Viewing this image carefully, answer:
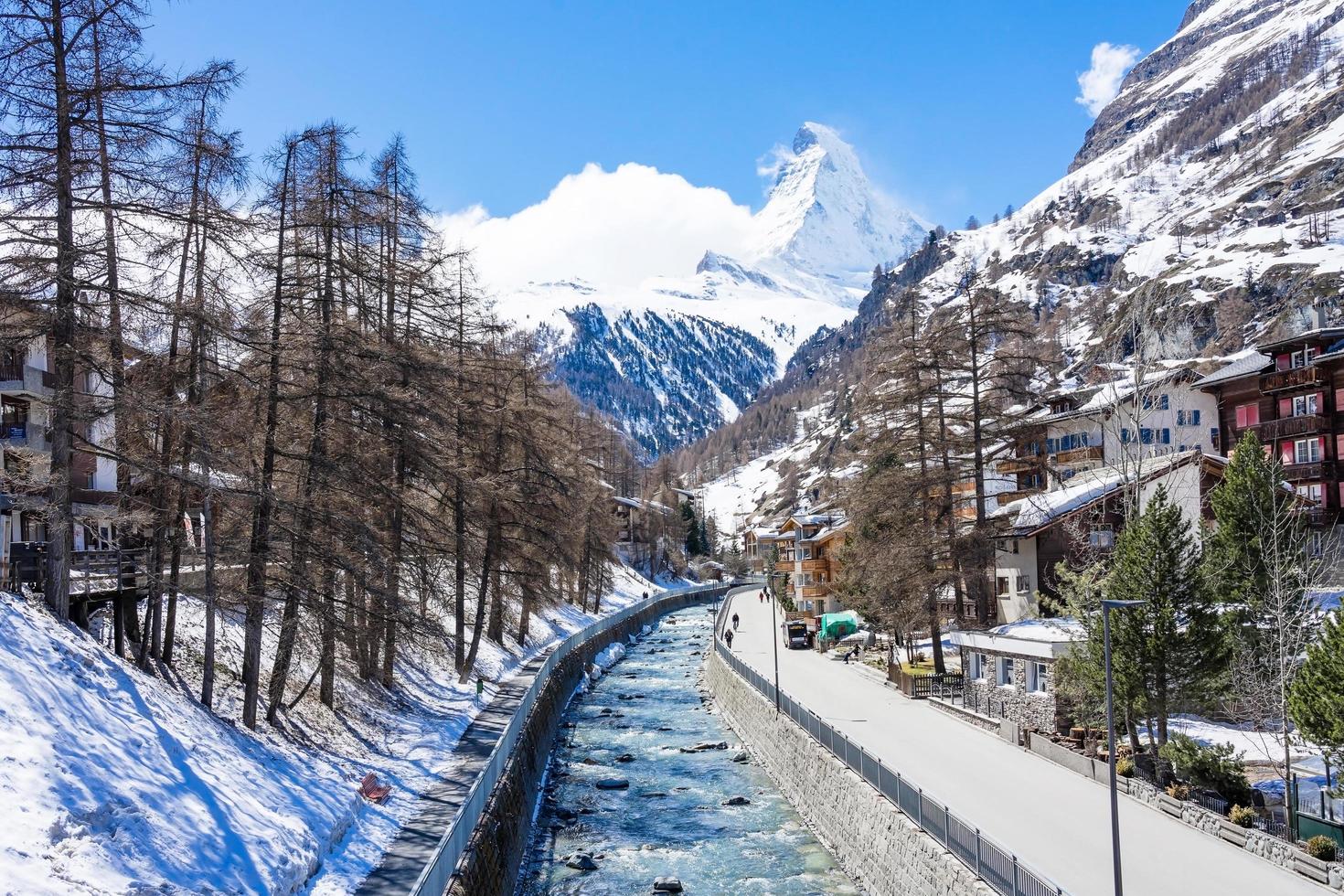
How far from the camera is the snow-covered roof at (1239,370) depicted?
49438mm

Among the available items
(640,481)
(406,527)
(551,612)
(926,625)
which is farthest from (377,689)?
(640,481)

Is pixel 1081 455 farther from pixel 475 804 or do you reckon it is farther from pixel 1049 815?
pixel 475 804

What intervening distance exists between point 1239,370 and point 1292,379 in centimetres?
342

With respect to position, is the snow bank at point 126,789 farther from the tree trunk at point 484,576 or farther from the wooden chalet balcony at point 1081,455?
the wooden chalet balcony at point 1081,455

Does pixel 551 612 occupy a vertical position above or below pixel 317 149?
below

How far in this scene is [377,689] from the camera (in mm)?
29406

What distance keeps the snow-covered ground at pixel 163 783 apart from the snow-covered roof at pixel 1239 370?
45.0 metres

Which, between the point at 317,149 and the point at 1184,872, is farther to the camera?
the point at 317,149

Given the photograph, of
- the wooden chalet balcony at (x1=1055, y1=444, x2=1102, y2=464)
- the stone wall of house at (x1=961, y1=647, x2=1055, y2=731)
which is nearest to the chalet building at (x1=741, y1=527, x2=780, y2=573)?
the wooden chalet balcony at (x1=1055, y1=444, x2=1102, y2=464)

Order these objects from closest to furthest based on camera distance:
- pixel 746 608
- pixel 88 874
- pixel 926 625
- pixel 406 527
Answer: pixel 88 874 → pixel 406 527 → pixel 926 625 → pixel 746 608

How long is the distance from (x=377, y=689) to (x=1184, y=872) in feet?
73.0

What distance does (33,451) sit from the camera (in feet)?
Answer: 87.8

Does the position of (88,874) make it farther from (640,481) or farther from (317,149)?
(640,481)

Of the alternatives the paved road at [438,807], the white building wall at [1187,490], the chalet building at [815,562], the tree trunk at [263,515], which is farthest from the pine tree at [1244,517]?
the chalet building at [815,562]
